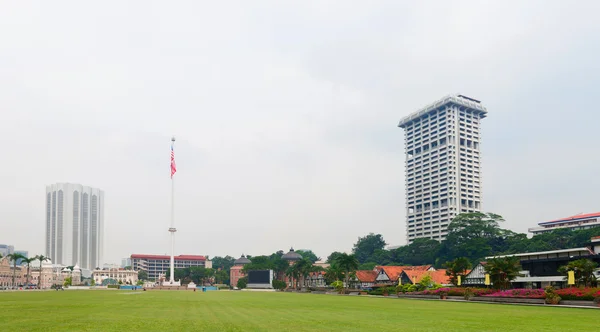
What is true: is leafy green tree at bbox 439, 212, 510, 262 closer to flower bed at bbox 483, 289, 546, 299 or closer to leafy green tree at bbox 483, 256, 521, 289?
leafy green tree at bbox 483, 256, 521, 289

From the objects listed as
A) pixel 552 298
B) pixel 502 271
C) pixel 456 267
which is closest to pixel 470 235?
pixel 456 267

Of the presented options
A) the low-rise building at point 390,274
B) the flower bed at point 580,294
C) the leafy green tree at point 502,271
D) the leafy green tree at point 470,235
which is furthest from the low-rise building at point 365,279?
the flower bed at point 580,294

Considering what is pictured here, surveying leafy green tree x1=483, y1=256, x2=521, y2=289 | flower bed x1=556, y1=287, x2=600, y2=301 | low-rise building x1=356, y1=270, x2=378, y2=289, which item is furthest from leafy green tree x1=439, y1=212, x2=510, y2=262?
flower bed x1=556, y1=287, x2=600, y2=301

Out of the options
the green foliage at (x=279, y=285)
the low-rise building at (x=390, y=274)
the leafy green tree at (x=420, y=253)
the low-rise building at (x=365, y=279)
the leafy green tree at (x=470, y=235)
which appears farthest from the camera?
the leafy green tree at (x=420, y=253)

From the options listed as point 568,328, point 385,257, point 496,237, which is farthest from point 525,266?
point 385,257

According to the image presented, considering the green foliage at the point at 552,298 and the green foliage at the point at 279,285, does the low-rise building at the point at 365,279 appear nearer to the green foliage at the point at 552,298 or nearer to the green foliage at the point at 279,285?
the green foliage at the point at 279,285

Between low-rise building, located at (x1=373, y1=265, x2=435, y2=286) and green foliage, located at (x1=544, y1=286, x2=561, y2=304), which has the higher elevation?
green foliage, located at (x1=544, y1=286, x2=561, y2=304)

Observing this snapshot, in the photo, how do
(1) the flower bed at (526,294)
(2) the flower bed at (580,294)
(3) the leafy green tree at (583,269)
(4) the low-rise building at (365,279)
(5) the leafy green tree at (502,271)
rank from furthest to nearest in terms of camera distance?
(4) the low-rise building at (365,279) → (5) the leafy green tree at (502,271) → (3) the leafy green tree at (583,269) → (1) the flower bed at (526,294) → (2) the flower bed at (580,294)

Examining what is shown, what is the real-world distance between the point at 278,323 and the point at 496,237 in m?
162

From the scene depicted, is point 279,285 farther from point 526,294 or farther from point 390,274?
point 526,294

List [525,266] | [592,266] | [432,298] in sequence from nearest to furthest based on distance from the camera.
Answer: [592,266] → [432,298] → [525,266]

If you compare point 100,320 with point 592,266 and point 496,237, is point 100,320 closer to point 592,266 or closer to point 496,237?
point 592,266

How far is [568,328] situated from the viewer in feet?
77.7

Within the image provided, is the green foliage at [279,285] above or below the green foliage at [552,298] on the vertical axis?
below
